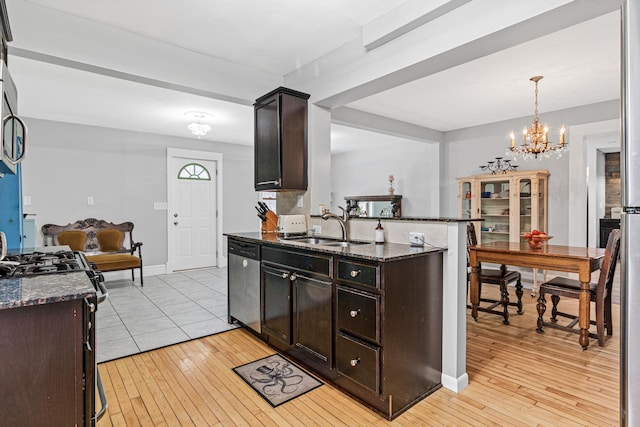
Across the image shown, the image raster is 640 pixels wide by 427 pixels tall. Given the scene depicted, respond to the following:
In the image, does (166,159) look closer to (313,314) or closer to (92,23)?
(92,23)

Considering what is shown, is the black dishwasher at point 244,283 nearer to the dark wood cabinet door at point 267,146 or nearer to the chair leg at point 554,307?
the dark wood cabinet door at point 267,146

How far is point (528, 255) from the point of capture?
3.12 meters

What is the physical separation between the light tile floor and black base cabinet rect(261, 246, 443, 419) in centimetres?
127

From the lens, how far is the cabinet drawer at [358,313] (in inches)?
74.5

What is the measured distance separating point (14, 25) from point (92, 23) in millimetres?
452

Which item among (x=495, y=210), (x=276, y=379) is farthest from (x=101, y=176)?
(x=495, y=210)

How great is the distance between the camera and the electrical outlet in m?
2.26

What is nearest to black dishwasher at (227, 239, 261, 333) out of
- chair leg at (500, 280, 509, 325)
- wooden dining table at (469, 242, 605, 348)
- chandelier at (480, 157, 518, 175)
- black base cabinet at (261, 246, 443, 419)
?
black base cabinet at (261, 246, 443, 419)

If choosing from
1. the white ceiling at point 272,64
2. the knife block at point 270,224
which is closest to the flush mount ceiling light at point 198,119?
the white ceiling at point 272,64

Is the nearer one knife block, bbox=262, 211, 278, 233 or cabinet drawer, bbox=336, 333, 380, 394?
cabinet drawer, bbox=336, 333, 380, 394

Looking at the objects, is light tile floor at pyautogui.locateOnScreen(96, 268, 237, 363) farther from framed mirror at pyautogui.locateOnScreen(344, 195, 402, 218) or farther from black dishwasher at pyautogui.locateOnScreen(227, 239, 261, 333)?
framed mirror at pyautogui.locateOnScreen(344, 195, 402, 218)

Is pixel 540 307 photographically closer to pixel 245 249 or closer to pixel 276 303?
pixel 276 303

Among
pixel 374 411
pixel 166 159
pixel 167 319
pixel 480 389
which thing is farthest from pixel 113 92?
pixel 480 389

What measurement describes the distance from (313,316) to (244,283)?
100cm
